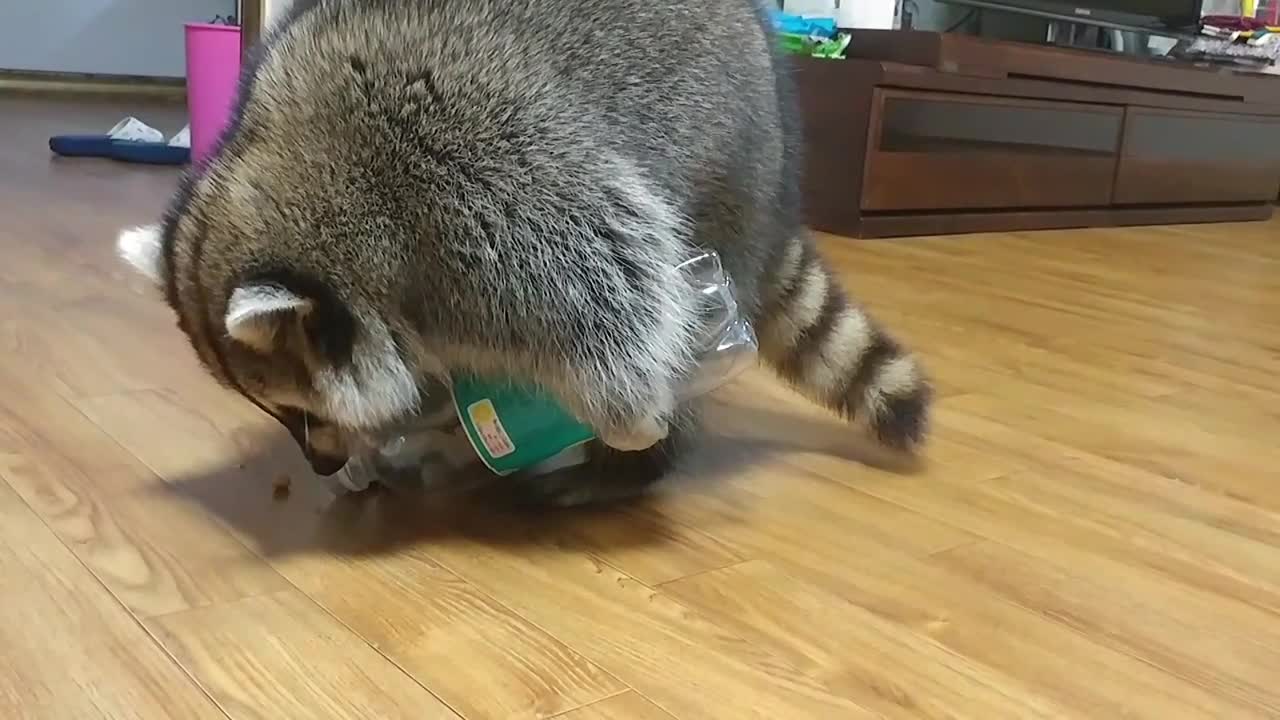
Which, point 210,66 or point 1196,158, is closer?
point 210,66

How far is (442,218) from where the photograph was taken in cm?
104

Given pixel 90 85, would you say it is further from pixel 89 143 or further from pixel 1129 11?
pixel 1129 11

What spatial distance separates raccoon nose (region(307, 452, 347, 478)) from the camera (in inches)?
45.7

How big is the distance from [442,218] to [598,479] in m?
0.37

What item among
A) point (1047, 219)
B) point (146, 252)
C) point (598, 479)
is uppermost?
point (146, 252)

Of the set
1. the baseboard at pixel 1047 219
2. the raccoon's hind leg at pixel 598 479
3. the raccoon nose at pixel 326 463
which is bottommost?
the baseboard at pixel 1047 219

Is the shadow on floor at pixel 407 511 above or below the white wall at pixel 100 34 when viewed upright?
Answer: below

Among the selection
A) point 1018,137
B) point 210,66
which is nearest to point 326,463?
point 210,66

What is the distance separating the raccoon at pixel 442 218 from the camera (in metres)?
1.04

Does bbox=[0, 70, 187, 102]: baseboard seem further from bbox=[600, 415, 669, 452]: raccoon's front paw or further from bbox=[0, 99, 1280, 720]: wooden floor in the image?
bbox=[600, 415, 669, 452]: raccoon's front paw

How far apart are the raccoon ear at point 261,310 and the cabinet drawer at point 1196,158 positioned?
3.69 meters

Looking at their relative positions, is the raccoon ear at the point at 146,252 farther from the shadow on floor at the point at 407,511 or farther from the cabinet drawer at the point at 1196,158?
the cabinet drawer at the point at 1196,158

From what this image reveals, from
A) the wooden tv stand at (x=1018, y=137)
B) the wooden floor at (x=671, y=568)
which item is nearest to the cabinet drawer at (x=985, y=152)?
the wooden tv stand at (x=1018, y=137)

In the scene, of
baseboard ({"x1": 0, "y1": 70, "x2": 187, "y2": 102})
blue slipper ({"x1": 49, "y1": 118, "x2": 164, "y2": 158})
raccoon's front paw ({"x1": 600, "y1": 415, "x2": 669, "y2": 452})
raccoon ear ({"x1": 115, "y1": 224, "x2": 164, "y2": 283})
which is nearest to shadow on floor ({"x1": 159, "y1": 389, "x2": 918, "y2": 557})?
raccoon's front paw ({"x1": 600, "y1": 415, "x2": 669, "y2": 452})
